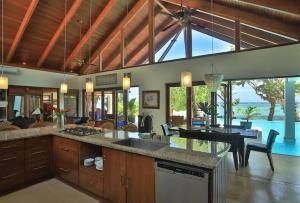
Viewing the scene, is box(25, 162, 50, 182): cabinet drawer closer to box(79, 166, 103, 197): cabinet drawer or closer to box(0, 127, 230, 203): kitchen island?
box(0, 127, 230, 203): kitchen island

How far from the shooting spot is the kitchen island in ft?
6.12

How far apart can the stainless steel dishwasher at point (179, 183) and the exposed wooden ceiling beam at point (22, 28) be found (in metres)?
5.75

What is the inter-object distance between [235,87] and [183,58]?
6.06ft

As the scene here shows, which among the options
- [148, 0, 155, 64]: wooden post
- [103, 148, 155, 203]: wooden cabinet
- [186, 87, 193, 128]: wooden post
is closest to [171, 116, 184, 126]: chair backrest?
[186, 87, 193, 128]: wooden post

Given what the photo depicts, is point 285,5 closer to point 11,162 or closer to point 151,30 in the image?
point 151,30

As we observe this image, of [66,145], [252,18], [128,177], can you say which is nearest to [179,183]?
[128,177]

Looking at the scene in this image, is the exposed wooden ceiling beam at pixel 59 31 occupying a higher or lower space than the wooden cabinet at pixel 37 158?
higher

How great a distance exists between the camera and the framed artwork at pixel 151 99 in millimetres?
6656

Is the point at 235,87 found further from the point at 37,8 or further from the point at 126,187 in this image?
the point at 37,8

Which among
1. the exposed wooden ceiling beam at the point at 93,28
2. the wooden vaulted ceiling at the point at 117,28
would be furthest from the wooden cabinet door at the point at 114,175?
the exposed wooden ceiling beam at the point at 93,28

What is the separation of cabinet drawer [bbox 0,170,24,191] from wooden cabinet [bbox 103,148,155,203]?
1.56 m

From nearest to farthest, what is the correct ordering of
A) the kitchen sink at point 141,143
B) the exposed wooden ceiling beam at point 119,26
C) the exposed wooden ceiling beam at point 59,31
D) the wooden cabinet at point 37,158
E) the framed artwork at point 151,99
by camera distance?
the kitchen sink at point 141,143 < the wooden cabinet at point 37,158 < the exposed wooden ceiling beam at point 59,31 < the framed artwork at point 151,99 < the exposed wooden ceiling beam at point 119,26

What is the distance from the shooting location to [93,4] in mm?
6172

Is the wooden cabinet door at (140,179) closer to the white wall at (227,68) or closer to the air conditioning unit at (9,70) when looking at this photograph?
the white wall at (227,68)
